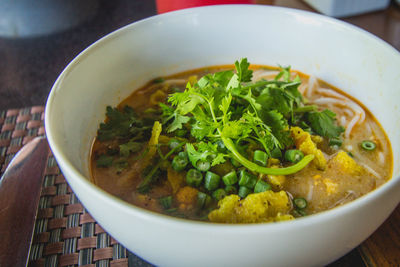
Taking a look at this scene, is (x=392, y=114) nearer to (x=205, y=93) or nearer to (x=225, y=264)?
(x=205, y=93)

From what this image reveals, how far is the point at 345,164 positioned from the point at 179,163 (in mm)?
757

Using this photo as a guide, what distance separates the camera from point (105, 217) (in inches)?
52.3

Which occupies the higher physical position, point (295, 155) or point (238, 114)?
point (238, 114)

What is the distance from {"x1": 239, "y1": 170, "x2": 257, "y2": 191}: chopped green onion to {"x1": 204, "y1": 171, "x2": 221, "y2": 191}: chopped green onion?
3.9 inches

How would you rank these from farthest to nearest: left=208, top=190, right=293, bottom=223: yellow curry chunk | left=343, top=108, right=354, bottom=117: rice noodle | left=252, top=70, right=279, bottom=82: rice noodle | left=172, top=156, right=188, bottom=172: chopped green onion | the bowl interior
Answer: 1. left=252, top=70, right=279, bottom=82: rice noodle
2. left=343, top=108, right=354, bottom=117: rice noodle
3. the bowl interior
4. left=172, top=156, right=188, bottom=172: chopped green onion
5. left=208, top=190, right=293, bottom=223: yellow curry chunk

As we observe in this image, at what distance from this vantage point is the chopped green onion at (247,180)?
66.1 inches

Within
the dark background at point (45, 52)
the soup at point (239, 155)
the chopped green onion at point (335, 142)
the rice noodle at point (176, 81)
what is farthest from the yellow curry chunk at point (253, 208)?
the dark background at point (45, 52)

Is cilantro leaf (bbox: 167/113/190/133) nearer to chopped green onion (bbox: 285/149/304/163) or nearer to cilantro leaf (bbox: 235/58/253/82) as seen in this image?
cilantro leaf (bbox: 235/58/253/82)

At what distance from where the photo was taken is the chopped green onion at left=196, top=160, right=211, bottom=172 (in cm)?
172

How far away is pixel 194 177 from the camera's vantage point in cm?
173

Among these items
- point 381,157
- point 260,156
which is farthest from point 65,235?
point 381,157

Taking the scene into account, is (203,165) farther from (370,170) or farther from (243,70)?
(370,170)

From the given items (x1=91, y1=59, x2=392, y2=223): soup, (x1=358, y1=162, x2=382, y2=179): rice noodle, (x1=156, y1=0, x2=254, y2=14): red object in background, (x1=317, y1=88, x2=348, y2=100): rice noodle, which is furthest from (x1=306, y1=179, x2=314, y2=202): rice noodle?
(x1=156, y1=0, x2=254, y2=14): red object in background

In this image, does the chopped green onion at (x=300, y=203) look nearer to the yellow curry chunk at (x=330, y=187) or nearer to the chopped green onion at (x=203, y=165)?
the yellow curry chunk at (x=330, y=187)
